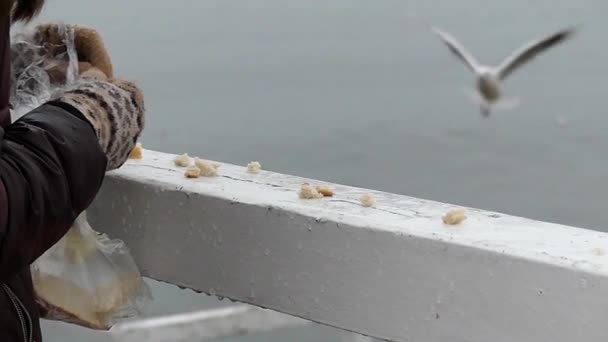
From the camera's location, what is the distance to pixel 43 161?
0.84 m

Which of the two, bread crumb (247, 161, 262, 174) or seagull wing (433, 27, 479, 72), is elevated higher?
seagull wing (433, 27, 479, 72)

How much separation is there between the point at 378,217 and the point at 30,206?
46cm

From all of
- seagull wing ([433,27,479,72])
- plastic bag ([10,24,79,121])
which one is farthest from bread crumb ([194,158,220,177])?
seagull wing ([433,27,479,72])

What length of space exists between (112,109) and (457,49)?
18.9 inches

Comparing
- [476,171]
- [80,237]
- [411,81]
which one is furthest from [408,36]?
[476,171]

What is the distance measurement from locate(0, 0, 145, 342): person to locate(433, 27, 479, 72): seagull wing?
1.20 ft

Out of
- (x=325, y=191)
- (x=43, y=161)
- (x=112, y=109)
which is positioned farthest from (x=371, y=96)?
(x=43, y=161)

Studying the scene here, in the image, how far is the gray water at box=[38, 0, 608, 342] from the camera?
93cm

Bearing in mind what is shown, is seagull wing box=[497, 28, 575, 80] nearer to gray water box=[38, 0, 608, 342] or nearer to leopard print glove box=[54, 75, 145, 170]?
gray water box=[38, 0, 608, 342]

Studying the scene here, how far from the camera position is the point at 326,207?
1.17m

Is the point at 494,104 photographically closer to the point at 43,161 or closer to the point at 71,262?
the point at 43,161

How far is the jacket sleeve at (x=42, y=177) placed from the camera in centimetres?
81

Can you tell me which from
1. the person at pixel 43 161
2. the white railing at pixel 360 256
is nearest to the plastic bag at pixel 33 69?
the person at pixel 43 161

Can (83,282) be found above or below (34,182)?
below
